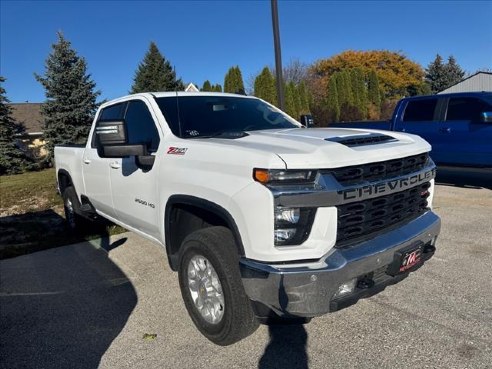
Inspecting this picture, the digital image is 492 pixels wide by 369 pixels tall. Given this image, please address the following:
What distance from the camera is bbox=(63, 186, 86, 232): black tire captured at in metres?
6.29

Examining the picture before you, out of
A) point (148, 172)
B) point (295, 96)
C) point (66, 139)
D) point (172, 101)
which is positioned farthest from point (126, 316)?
point (295, 96)

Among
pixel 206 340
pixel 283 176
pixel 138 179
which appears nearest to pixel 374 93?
pixel 138 179

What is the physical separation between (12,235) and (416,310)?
6.56m

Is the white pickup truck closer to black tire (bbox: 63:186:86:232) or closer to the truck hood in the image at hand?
the truck hood

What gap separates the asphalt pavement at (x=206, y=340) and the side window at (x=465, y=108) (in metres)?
4.24

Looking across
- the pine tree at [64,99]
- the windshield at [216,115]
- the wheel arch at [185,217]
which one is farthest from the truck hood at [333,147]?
the pine tree at [64,99]

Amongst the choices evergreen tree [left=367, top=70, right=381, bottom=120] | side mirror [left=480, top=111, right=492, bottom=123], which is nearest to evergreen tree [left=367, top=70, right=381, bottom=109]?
evergreen tree [left=367, top=70, right=381, bottom=120]

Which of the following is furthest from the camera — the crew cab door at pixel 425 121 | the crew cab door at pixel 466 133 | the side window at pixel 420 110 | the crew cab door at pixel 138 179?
the side window at pixel 420 110

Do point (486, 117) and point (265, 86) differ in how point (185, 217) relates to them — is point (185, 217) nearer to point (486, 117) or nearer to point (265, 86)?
point (486, 117)

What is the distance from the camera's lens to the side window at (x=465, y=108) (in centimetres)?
840

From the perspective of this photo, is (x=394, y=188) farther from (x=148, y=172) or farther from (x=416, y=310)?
(x=148, y=172)

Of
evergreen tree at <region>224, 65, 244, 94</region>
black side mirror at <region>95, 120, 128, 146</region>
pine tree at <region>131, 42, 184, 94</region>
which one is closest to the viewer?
black side mirror at <region>95, 120, 128, 146</region>

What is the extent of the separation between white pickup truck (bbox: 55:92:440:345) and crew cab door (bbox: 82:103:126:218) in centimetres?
79

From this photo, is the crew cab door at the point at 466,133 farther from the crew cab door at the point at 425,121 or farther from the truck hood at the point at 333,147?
the truck hood at the point at 333,147
